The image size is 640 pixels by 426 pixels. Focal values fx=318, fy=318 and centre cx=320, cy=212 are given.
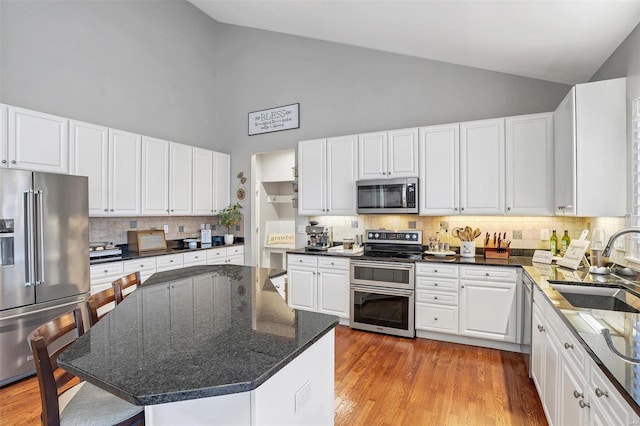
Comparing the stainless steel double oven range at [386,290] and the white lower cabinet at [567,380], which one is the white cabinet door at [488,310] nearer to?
the stainless steel double oven range at [386,290]

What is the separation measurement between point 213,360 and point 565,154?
3123 millimetres

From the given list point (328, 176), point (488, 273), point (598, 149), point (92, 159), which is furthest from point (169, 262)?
point (598, 149)

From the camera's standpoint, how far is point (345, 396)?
8.04 feet

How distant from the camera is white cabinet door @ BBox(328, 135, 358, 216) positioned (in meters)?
4.09

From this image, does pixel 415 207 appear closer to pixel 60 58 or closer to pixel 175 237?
pixel 175 237

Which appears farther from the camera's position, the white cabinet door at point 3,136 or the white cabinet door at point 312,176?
the white cabinet door at point 312,176

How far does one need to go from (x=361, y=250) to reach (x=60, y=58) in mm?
4235

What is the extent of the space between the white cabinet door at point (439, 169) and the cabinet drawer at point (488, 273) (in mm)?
658

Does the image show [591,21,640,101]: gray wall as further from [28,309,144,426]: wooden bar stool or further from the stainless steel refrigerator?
the stainless steel refrigerator

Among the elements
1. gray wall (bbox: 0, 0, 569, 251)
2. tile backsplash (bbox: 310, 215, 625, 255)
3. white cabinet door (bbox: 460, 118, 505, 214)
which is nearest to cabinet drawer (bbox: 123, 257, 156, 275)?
gray wall (bbox: 0, 0, 569, 251)

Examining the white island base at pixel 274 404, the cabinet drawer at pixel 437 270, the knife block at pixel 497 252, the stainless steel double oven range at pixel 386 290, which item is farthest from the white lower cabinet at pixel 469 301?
the white island base at pixel 274 404

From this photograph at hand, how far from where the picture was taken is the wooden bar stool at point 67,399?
1.09 m

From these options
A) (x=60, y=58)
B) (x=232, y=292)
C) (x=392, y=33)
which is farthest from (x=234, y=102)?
(x=232, y=292)

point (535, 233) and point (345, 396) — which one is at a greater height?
point (535, 233)
